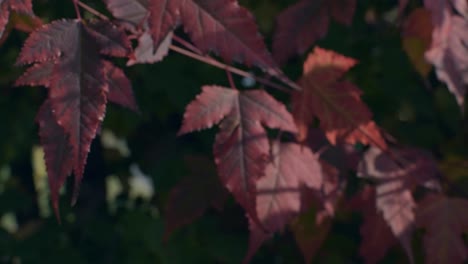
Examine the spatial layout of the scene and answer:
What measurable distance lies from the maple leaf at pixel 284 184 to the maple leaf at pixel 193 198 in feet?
0.61

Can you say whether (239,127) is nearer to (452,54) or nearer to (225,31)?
(225,31)

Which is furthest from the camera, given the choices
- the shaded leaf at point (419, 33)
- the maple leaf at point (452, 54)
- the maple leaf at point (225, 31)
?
the shaded leaf at point (419, 33)

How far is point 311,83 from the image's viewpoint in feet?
4.32

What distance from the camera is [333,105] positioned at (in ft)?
4.24

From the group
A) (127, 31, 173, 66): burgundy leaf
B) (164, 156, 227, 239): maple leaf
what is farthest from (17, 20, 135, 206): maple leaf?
(164, 156, 227, 239): maple leaf

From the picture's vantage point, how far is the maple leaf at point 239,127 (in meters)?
1.08

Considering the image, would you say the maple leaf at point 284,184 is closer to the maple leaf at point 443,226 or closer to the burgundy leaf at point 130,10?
the maple leaf at point 443,226

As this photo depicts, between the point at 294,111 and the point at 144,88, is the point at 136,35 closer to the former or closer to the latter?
the point at 294,111

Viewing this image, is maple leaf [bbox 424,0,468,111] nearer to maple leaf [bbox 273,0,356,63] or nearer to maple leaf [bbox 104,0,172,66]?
maple leaf [bbox 273,0,356,63]

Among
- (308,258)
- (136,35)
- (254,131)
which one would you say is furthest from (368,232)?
(136,35)

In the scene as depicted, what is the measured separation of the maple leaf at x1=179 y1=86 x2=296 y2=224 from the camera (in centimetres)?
108

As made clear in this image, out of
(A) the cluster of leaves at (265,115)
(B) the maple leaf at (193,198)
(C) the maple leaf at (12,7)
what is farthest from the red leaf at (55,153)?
(B) the maple leaf at (193,198)

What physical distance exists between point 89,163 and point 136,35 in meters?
0.93

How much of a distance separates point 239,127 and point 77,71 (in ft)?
0.92
